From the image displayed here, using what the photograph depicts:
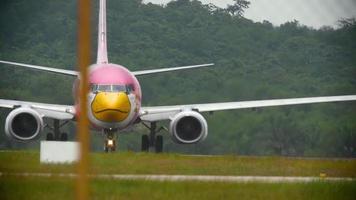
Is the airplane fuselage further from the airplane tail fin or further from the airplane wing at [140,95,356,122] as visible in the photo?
the airplane tail fin

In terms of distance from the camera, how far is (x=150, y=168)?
2144 cm

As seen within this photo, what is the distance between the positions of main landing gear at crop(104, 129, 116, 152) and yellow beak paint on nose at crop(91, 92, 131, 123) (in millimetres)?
452

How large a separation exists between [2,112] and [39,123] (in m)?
11.3

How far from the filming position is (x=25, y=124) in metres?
32.2

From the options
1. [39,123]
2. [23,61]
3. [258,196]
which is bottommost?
[258,196]

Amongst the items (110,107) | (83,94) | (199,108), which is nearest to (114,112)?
(110,107)

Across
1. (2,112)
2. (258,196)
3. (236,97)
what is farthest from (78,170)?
(2,112)

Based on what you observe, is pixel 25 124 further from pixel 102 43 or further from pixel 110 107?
pixel 102 43

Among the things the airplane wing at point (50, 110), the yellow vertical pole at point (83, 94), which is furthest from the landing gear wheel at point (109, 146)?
the yellow vertical pole at point (83, 94)

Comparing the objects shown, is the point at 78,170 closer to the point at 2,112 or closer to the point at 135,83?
the point at 135,83

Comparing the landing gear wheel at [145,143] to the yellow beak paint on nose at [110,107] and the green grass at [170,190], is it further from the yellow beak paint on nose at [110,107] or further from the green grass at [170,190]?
the green grass at [170,190]

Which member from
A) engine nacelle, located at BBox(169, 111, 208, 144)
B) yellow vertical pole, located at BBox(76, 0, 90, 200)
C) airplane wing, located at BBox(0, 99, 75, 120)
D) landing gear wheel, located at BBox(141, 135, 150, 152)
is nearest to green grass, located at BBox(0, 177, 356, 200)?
yellow vertical pole, located at BBox(76, 0, 90, 200)

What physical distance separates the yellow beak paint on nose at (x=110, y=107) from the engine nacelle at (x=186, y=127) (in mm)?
1331

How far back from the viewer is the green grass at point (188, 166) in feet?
65.9
